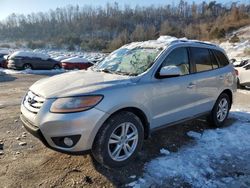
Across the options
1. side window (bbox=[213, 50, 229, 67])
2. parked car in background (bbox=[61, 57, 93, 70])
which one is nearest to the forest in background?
parked car in background (bbox=[61, 57, 93, 70])

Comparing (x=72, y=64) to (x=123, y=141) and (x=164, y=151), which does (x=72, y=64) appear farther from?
(x=123, y=141)

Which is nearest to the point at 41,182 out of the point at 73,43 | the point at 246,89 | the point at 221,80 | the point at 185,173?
the point at 185,173

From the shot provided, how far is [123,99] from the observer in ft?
12.6

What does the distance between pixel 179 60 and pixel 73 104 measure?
6.98ft

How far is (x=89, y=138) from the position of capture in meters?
3.59

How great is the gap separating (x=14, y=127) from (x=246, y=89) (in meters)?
9.13

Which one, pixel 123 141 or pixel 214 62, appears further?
pixel 214 62

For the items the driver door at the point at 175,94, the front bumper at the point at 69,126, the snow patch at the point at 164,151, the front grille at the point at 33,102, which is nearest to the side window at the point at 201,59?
the driver door at the point at 175,94

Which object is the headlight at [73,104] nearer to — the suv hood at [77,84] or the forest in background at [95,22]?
the suv hood at [77,84]

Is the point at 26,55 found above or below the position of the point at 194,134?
above

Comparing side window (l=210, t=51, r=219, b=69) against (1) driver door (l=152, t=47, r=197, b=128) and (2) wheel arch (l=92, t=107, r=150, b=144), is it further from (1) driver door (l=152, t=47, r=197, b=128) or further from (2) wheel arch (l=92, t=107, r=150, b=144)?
(2) wheel arch (l=92, t=107, r=150, b=144)

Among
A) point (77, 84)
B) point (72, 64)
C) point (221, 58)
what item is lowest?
point (72, 64)

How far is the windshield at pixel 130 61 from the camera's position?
14.7ft

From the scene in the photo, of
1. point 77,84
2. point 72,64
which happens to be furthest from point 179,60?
point 72,64
